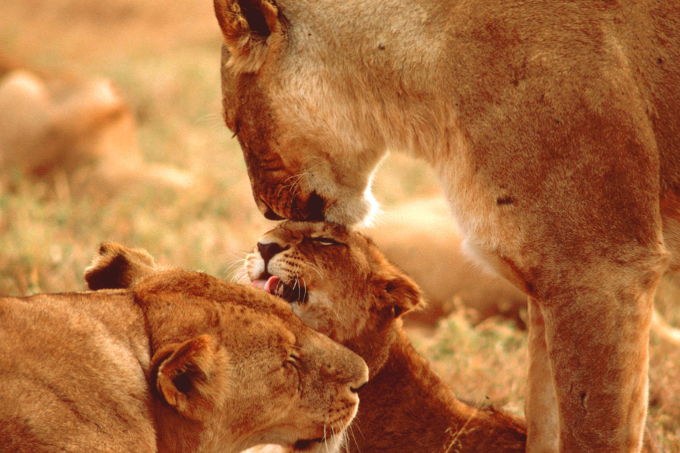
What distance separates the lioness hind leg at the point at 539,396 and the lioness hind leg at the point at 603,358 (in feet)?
1.79

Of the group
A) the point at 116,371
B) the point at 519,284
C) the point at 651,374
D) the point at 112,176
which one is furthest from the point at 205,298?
the point at 112,176

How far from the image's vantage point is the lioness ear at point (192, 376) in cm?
207

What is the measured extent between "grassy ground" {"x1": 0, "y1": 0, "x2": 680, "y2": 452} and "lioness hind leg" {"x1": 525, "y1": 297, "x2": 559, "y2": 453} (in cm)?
75

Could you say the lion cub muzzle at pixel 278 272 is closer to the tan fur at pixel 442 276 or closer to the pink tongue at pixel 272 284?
the pink tongue at pixel 272 284

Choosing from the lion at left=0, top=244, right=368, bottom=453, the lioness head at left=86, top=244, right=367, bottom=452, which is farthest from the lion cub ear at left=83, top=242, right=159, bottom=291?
the lion at left=0, top=244, right=368, bottom=453

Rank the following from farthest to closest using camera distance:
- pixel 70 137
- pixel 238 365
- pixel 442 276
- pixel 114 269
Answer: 1. pixel 70 137
2. pixel 442 276
3. pixel 114 269
4. pixel 238 365

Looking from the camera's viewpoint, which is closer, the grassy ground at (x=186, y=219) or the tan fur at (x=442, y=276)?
the grassy ground at (x=186, y=219)

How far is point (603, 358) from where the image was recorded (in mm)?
2553

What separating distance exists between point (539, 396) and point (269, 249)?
1197mm

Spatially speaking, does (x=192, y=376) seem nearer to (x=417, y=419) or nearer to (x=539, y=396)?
(x=417, y=419)

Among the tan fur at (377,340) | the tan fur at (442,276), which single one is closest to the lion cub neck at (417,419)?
the tan fur at (377,340)

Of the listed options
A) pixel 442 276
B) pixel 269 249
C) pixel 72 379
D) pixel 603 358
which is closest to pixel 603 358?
pixel 603 358

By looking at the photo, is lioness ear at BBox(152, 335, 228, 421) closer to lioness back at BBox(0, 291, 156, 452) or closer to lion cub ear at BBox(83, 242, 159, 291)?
lioness back at BBox(0, 291, 156, 452)

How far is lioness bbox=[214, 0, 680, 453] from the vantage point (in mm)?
2535
